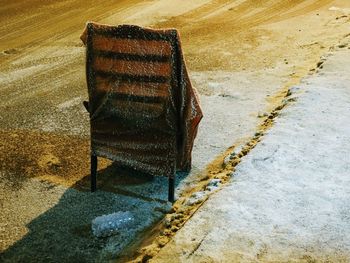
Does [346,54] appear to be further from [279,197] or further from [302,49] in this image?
[279,197]

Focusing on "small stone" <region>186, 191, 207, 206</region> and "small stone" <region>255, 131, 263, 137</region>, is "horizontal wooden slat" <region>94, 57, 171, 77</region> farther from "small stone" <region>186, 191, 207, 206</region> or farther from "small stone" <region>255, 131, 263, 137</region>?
"small stone" <region>255, 131, 263, 137</region>

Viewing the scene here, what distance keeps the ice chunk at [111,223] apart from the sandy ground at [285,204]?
49cm

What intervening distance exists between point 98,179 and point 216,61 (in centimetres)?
330

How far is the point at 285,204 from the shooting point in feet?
11.3

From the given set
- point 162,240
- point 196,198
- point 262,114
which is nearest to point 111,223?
point 162,240

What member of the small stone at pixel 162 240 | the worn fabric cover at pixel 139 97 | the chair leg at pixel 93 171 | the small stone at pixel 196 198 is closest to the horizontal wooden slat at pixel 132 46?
the worn fabric cover at pixel 139 97

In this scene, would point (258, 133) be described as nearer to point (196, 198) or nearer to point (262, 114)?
point (262, 114)

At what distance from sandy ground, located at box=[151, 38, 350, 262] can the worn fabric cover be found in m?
0.56

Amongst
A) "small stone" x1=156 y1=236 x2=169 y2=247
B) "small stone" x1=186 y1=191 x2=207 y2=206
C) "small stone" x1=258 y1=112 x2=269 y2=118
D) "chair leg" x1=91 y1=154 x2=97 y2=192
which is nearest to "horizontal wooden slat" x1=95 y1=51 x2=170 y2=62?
"chair leg" x1=91 y1=154 x2=97 y2=192

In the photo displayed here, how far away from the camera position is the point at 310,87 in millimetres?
5320

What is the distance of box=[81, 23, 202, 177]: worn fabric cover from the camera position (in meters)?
3.32

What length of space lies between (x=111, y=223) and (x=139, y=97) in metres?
0.92

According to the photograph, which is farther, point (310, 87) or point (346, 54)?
point (346, 54)

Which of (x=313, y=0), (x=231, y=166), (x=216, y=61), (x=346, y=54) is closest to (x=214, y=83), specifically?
(x=216, y=61)
